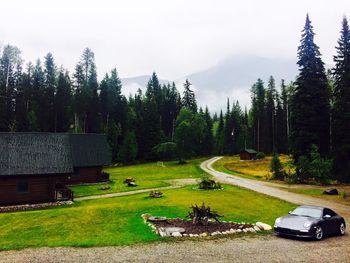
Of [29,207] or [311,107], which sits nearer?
[29,207]

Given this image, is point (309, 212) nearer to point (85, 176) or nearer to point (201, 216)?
point (201, 216)

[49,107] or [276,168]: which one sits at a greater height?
[49,107]

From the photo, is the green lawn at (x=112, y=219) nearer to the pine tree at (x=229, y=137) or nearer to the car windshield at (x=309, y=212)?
the car windshield at (x=309, y=212)

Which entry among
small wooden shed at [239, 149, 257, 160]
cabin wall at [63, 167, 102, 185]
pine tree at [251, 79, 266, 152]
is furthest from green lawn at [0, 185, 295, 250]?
pine tree at [251, 79, 266, 152]

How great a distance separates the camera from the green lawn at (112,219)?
17922mm

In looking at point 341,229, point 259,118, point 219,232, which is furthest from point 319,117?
point 259,118

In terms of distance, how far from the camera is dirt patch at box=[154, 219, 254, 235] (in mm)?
19484

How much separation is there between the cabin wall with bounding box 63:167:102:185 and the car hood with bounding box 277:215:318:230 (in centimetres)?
3461

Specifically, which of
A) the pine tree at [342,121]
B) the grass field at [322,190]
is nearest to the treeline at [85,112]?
the pine tree at [342,121]

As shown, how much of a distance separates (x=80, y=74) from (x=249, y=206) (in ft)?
231

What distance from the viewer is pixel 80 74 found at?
89.0 meters

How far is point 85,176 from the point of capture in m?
49.4

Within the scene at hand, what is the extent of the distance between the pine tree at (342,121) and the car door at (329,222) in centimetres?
2821

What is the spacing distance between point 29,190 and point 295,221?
2658cm
